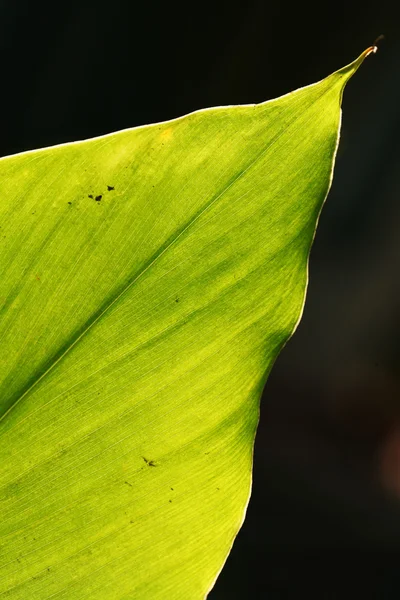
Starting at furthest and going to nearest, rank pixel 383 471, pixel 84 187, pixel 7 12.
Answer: pixel 383 471
pixel 7 12
pixel 84 187

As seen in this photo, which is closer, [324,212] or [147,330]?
[147,330]

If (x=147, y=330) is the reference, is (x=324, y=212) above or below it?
below

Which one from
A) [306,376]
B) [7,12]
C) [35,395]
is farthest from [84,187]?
[306,376]

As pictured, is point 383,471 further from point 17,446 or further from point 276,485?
point 17,446

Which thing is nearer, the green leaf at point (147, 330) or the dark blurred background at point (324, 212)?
the green leaf at point (147, 330)
